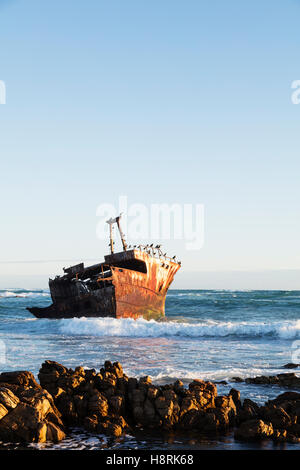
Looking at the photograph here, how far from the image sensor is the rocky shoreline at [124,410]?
25.0ft

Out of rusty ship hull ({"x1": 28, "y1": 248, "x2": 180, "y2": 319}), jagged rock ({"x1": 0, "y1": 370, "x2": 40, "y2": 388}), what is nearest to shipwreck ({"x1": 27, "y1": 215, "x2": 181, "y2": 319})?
rusty ship hull ({"x1": 28, "y1": 248, "x2": 180, "y2": 319})

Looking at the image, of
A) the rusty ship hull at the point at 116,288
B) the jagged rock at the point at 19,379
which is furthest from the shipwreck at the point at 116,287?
the jagged rock at the point at 19,379

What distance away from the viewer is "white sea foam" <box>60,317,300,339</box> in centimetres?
2717

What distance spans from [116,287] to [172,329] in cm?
452

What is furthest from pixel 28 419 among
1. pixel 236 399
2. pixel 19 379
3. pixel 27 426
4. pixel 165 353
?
pixel 165 353

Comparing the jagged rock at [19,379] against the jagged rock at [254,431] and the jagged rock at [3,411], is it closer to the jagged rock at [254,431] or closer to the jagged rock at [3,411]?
the jagged rock at [3,411]

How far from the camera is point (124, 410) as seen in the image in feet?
29.0

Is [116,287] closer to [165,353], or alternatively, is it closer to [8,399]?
[165,353]

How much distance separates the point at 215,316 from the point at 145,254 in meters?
16.4

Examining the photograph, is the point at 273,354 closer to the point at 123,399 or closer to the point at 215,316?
the point at 123,399

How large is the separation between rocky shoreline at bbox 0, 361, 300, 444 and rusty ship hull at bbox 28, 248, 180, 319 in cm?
1966

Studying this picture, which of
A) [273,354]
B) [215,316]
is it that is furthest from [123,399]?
[215,316]

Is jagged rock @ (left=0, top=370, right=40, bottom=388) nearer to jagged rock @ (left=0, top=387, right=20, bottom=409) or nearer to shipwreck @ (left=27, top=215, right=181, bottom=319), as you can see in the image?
jagged rock @ (left=0, top=387, right=20, bottom=409)
